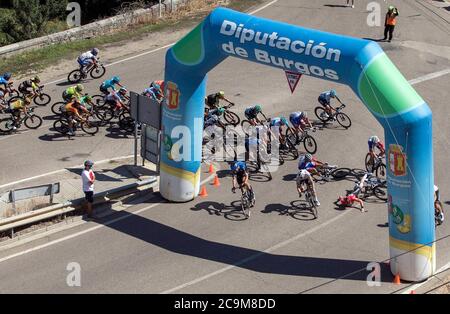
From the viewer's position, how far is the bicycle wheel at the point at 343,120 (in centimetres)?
2794

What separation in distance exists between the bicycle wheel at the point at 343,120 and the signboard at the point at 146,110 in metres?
7.66

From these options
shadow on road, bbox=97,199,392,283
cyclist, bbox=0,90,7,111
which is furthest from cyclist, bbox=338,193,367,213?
cyclist, bbox=0,90,7,111

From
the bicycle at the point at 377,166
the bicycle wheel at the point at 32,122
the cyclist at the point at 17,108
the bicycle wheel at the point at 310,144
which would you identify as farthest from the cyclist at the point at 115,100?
the bicycle at the point at 377,166

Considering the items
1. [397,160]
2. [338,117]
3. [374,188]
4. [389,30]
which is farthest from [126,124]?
[389,30]

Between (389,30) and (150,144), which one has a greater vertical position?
(389,30)

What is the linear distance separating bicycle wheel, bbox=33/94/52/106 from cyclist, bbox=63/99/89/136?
299 cm

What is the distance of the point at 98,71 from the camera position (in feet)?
104

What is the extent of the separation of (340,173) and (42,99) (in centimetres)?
1162

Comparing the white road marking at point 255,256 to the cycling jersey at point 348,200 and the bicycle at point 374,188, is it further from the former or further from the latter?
the bicycle at point 374,188

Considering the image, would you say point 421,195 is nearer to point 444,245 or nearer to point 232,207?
point 444,245

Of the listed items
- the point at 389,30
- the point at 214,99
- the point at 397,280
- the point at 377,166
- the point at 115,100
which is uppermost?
the point at 389,30

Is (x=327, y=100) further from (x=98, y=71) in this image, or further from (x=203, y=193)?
(x=98, y=71)

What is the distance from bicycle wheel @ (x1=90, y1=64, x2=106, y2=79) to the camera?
31.7 meters
